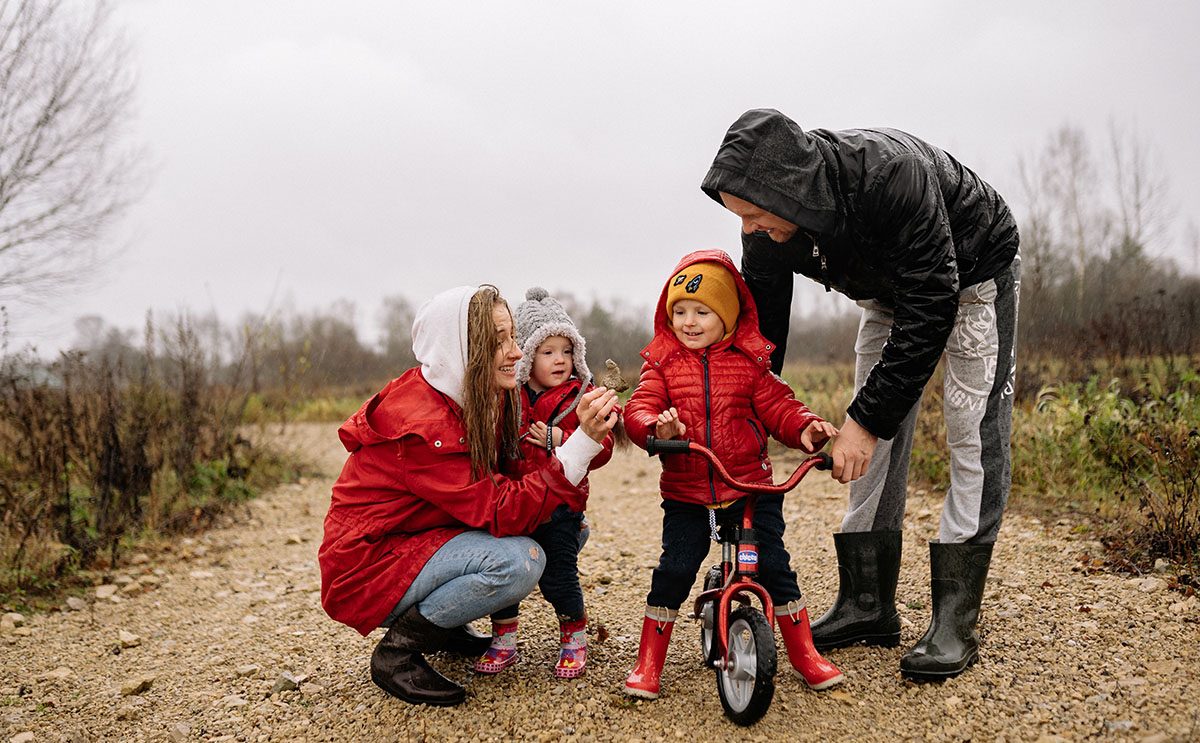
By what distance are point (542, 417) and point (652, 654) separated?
1027mm

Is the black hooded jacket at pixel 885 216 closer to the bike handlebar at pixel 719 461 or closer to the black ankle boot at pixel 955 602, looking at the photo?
the bike handlebar at pixel 719 461

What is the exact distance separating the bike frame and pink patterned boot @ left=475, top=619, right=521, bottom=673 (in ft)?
2.89

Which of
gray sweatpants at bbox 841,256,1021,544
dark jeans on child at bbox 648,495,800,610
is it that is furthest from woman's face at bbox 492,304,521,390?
gray sweatpants at bbox 841,256,1021,544

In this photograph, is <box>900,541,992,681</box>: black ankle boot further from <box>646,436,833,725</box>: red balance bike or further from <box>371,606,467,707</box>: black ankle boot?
<box>371,606,467,707</box>: black ankle boot

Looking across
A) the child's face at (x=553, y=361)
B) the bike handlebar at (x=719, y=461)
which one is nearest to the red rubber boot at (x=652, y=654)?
the bike handlebar at (x=719, y=461)

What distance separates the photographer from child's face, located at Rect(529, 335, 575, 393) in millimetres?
3594

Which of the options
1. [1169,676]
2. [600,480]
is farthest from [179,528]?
[1169,676]

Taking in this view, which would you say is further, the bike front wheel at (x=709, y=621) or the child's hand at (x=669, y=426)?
the bike front wheel at (x=709, y=621)

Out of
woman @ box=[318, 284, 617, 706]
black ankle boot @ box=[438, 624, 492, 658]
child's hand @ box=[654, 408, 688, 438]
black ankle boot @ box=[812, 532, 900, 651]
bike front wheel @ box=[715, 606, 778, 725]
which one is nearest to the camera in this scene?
bike front wheel @ box=[715, 606, 778, 725]

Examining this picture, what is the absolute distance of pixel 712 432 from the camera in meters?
3.11

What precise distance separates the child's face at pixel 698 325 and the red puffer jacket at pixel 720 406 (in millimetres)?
44

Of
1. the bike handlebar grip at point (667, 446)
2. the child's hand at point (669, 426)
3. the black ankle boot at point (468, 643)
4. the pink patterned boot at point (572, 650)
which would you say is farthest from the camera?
the black ankle boot at point (468, 643)

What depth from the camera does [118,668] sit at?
13.2 ft

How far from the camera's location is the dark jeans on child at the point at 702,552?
9.97 ft
